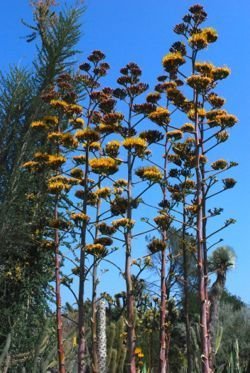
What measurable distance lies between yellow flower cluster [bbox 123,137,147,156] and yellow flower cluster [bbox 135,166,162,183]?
139 millimetres

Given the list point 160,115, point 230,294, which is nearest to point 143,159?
point 160,115

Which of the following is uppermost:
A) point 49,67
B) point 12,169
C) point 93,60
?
point 93,60

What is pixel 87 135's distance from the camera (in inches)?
215

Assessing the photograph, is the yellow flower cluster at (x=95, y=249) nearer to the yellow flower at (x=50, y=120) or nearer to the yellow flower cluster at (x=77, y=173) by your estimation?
the yellow flower cluster at (x=77, y=173)

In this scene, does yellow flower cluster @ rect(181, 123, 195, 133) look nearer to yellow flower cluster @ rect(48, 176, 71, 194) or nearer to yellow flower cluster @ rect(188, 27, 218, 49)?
yellow flower cluster @ rect(188, 27, 218, 49)

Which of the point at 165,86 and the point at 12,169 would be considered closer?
the point at 12,169

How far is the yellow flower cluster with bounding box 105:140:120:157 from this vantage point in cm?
514

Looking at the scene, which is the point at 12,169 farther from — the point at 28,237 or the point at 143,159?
the point at 143,159

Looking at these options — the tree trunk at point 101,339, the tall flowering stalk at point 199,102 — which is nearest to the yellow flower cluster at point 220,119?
the tall flowering stalk at point 199,102

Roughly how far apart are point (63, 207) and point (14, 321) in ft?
4.23

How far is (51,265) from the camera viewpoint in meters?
6.88

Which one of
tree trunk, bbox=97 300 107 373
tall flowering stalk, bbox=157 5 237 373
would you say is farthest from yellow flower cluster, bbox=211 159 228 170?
tree trunk, bbox=97 300 107 373

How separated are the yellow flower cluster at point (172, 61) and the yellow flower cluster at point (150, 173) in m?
0.77

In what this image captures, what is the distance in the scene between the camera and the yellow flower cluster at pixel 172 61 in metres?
4.96
